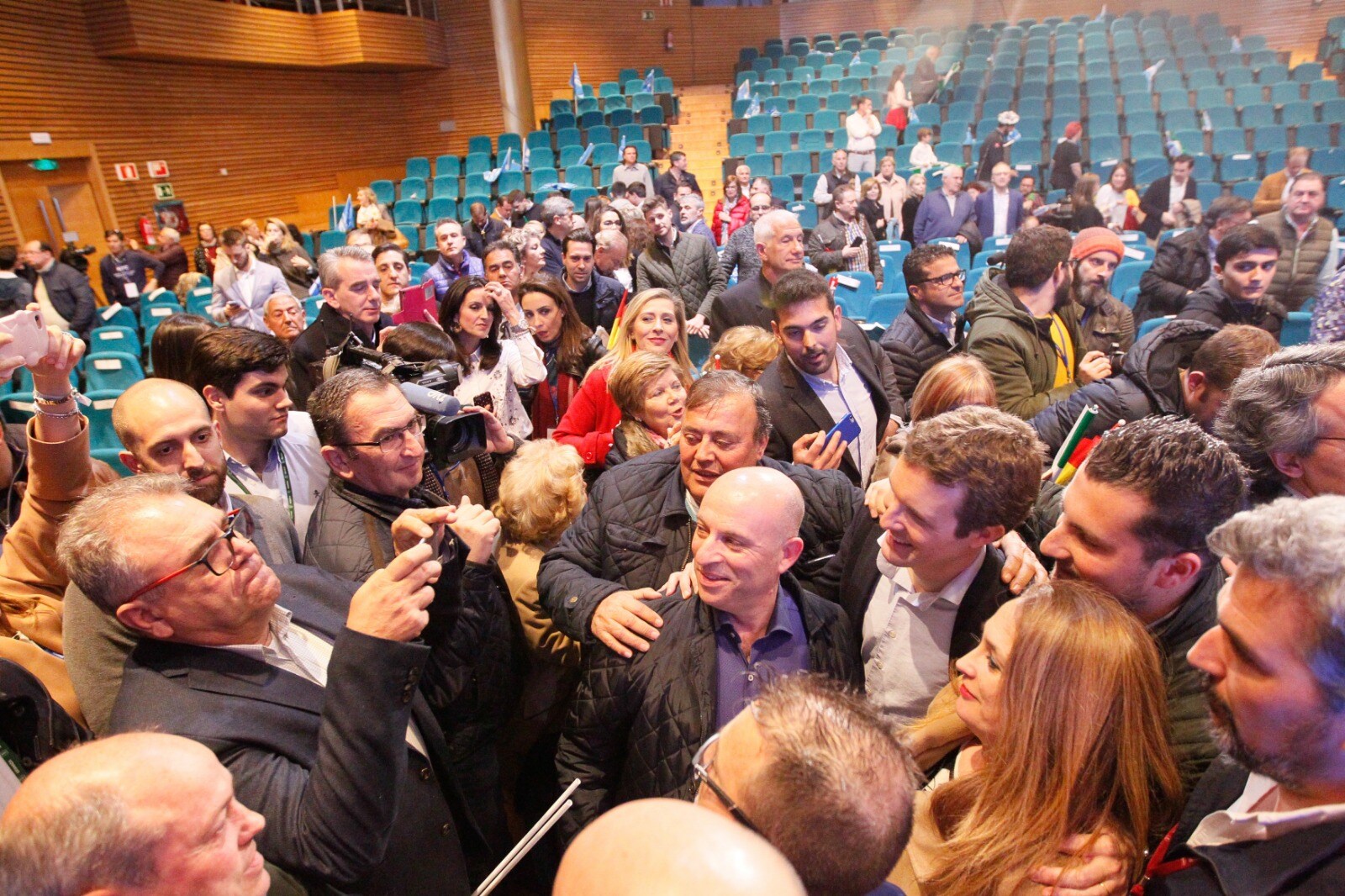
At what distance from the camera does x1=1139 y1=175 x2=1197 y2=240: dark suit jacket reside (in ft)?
23.9

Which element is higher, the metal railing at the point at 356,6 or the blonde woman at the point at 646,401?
the metal railing at the point at 356,6

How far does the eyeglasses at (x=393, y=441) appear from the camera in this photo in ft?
5.93

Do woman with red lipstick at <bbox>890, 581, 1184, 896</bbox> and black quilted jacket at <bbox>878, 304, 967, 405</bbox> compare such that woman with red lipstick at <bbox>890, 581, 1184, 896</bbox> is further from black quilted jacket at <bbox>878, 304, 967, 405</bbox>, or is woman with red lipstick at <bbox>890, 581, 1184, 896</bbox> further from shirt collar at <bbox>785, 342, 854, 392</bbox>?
black quilted jacket at <bbox>878, 304, 967, 405</bbox>

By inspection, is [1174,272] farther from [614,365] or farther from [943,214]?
[614,365]

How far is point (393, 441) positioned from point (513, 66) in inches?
518

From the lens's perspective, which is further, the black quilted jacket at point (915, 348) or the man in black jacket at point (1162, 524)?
the black quilted jacket at point (915, 348)

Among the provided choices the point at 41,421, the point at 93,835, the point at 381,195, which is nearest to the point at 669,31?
the point at 381,195

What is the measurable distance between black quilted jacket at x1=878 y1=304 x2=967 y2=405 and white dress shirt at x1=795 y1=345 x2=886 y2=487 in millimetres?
439

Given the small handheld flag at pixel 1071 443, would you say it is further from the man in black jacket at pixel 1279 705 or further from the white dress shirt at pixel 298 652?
the white dress shirt at pixel 298 652

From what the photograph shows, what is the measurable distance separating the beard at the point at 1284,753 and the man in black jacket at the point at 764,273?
270 cm

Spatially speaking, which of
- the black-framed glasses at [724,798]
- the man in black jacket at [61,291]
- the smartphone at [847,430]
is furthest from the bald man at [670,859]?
the man in black jacket at [61,291]

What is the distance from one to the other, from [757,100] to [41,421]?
13162 millimetres

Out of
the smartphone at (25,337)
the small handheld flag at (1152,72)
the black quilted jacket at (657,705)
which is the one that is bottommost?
the black quilted jacket at (657,705)

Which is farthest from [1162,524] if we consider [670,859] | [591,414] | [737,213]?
[737,213]
